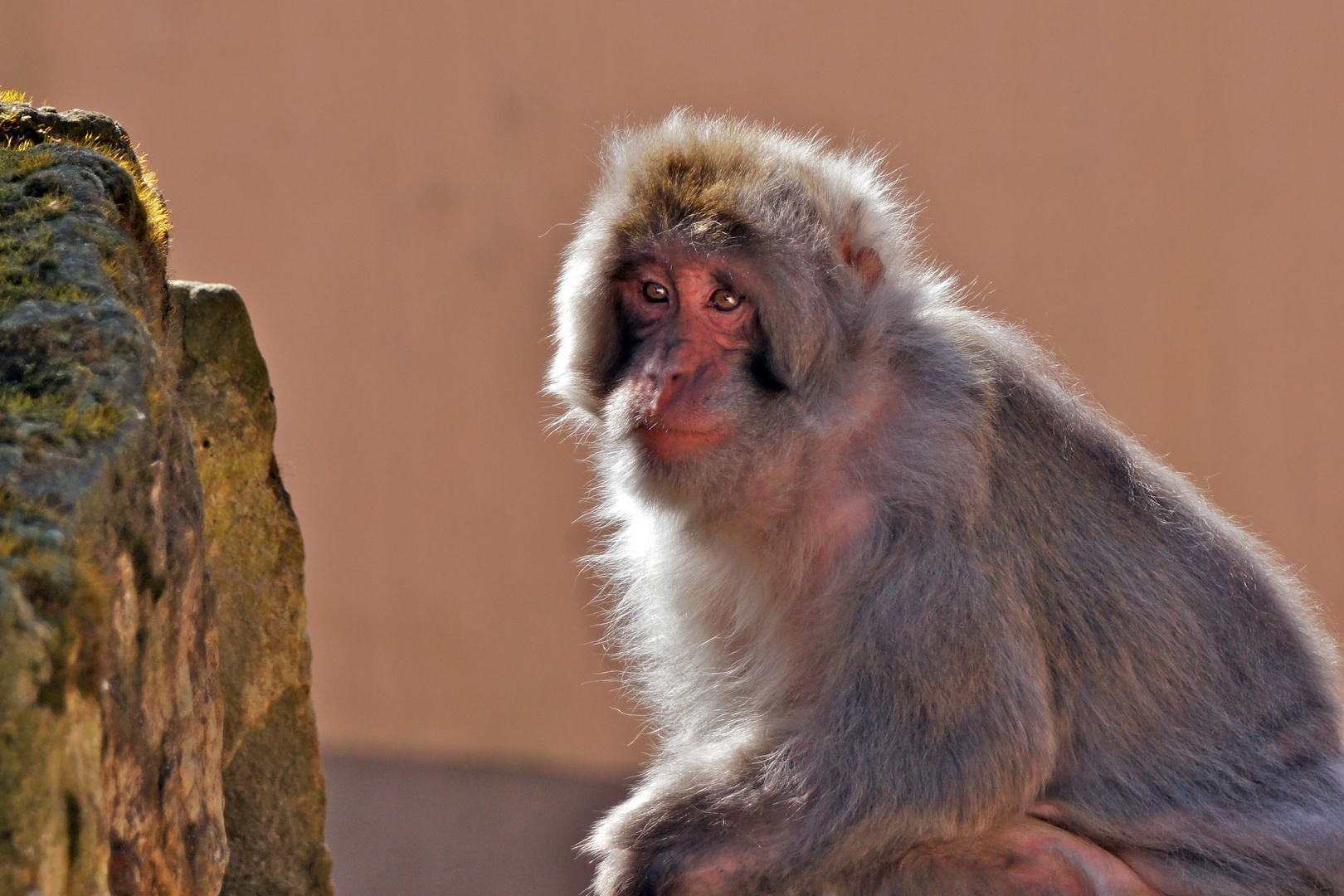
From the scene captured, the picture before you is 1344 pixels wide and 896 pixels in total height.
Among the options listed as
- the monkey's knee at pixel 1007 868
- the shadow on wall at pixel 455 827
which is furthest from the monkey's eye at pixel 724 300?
the shadow on wall at pixel 455 827

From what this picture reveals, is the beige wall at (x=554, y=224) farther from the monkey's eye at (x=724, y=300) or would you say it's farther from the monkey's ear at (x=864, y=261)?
the monkey's eye at (x=724, y=300)

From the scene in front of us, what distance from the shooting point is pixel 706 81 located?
19.1 ft

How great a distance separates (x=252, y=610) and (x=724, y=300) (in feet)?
3.97

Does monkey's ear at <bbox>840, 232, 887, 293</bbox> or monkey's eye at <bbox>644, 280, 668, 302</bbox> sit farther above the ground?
monkey's ear at <bbox>840, 232, 887, 293</bbox>

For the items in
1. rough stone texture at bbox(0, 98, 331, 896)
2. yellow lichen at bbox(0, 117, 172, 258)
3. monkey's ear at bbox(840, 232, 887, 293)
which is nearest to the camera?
rough stone texture at bbox(0, 98, 331, 896)

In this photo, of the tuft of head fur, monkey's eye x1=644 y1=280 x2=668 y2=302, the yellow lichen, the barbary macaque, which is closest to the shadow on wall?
the barbary macaque

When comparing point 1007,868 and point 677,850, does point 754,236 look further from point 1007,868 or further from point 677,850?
point 1007,868

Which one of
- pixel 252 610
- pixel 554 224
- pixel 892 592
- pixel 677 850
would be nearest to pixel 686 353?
pixel 892 592

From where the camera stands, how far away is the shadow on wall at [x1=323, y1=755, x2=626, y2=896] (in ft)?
19.2

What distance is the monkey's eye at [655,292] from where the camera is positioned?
276cm

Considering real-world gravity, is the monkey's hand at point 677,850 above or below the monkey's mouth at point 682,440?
below

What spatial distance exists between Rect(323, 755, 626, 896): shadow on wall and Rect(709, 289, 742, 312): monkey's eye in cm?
357

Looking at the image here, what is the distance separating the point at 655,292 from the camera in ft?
9.11

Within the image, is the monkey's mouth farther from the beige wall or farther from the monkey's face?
the beige wall
